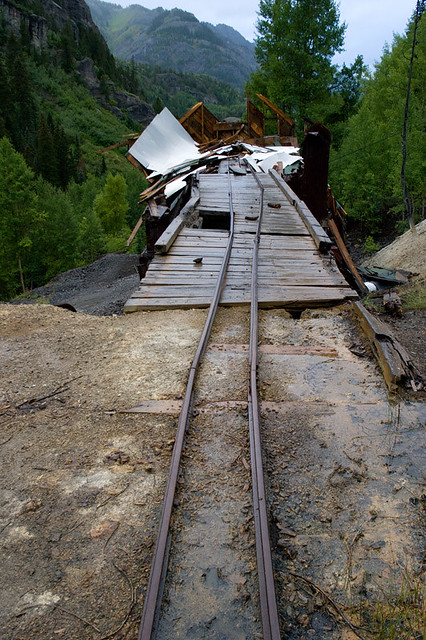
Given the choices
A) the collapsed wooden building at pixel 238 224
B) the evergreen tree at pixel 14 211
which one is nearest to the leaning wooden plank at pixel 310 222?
the collapsed wooden building at pixel 238 224

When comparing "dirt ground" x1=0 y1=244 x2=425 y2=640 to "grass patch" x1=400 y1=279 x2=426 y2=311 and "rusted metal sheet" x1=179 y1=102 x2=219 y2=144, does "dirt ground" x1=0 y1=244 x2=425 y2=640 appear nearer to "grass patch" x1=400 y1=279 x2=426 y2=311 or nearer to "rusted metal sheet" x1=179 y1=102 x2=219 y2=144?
"grass patch" x1=400 y1=279 x2=426 y2=311

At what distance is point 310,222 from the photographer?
8.93 meters

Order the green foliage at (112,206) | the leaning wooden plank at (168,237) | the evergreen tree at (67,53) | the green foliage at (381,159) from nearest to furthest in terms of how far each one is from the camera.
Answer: the leaning wooden plank at (168,237)
the green foliage at (381,159)
the green foliage at (112,206)
the evergreen tree at (67,53)

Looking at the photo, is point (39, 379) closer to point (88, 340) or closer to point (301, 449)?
point (88, 340)

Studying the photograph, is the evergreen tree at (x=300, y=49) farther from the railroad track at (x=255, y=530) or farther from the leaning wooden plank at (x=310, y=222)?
the railroad track at (x=255, y=530)

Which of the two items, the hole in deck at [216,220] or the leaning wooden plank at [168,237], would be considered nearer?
the leaning wooden plank at [168,237]

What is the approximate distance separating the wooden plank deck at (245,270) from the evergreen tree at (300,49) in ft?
62.9

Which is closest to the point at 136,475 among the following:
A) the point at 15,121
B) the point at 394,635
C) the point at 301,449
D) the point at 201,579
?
the point at 201,579

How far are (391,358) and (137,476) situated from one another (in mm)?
2532

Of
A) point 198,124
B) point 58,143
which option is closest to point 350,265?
point 198,124

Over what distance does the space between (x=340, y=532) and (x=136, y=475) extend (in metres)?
1.29

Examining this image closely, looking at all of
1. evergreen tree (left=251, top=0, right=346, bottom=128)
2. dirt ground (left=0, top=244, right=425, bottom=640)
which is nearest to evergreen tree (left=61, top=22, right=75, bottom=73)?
evergreen tree (left=251, top=0, right=346, bottom=128)

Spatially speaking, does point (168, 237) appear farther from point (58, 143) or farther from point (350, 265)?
point (58, 143)

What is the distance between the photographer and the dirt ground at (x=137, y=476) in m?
2.10
